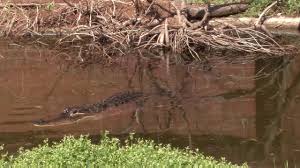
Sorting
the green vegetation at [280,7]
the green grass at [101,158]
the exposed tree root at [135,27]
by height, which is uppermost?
the green vegetation at [280,7]

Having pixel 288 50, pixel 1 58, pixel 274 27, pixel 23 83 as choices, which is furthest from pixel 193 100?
pixel 274 27

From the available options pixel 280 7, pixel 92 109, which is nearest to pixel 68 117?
pixel 92 109

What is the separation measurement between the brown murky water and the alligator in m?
0.12

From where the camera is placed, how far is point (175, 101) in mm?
10016

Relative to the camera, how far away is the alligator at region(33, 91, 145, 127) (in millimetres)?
8992

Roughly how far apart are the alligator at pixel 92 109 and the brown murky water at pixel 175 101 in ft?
0.41

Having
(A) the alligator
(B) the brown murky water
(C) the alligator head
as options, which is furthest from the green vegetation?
(C) the alligator head

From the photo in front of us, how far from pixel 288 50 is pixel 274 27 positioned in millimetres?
2421

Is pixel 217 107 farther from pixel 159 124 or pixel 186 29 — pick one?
pixel 186 29

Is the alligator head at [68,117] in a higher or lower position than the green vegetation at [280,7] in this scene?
lower

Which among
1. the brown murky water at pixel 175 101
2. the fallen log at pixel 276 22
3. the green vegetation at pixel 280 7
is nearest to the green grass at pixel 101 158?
the brown murky water at pixel 175 101

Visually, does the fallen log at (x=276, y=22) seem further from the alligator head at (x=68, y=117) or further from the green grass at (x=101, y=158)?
the green grass at (x=101, y=158)

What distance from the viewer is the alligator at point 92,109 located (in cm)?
899

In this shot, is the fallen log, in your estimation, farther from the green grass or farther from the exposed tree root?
the green grass
